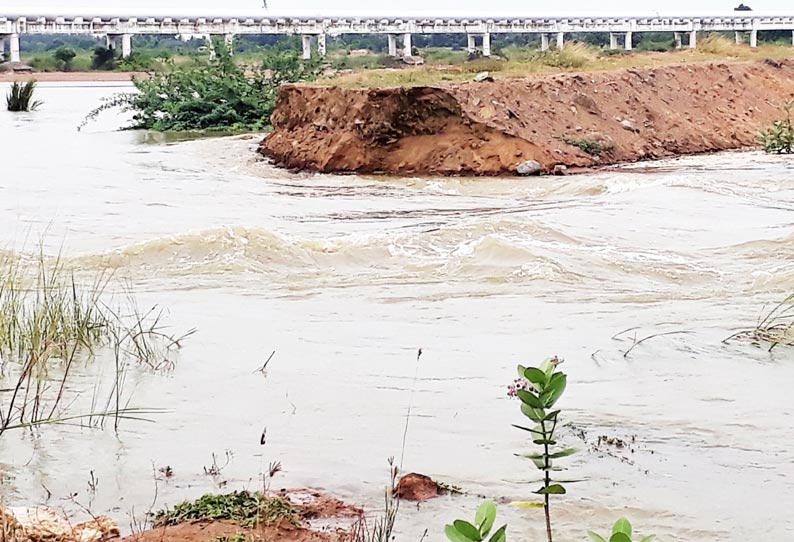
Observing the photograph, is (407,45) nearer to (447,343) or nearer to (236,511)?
(447,343)

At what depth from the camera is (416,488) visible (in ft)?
18.0

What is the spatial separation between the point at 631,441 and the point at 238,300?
4991 millimetres

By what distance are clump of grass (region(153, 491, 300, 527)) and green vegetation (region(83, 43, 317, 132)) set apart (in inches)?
1057

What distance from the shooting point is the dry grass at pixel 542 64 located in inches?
949

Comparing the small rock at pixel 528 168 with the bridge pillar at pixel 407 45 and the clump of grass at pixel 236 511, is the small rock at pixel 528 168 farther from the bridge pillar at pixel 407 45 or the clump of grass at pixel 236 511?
the bridge pillar at pixel 407 45

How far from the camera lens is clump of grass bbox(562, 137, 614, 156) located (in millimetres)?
22094

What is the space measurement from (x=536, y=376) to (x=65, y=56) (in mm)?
73702

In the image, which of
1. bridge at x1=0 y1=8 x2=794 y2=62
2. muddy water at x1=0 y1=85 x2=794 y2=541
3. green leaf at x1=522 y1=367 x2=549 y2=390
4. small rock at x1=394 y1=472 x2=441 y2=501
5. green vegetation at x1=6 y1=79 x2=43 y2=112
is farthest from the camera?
bridge at x1=0 y1=8 x2=794 y2=62

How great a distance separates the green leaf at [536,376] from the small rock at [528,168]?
17.3 meters

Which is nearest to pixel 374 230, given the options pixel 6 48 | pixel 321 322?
pixel 321 322

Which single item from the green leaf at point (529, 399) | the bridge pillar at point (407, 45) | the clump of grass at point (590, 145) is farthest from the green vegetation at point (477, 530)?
the bridge pillar at point (407, 45)

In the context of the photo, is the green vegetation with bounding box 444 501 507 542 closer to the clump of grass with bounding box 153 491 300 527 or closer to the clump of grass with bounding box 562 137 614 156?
the clump of grass with bounding box 153 491 300 527

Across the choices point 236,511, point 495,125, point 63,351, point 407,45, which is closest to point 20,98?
point 407,45

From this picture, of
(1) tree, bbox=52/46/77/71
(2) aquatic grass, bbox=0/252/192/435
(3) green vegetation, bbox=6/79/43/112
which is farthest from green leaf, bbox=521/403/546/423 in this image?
(1) tree, bbox=52/46/77/71
